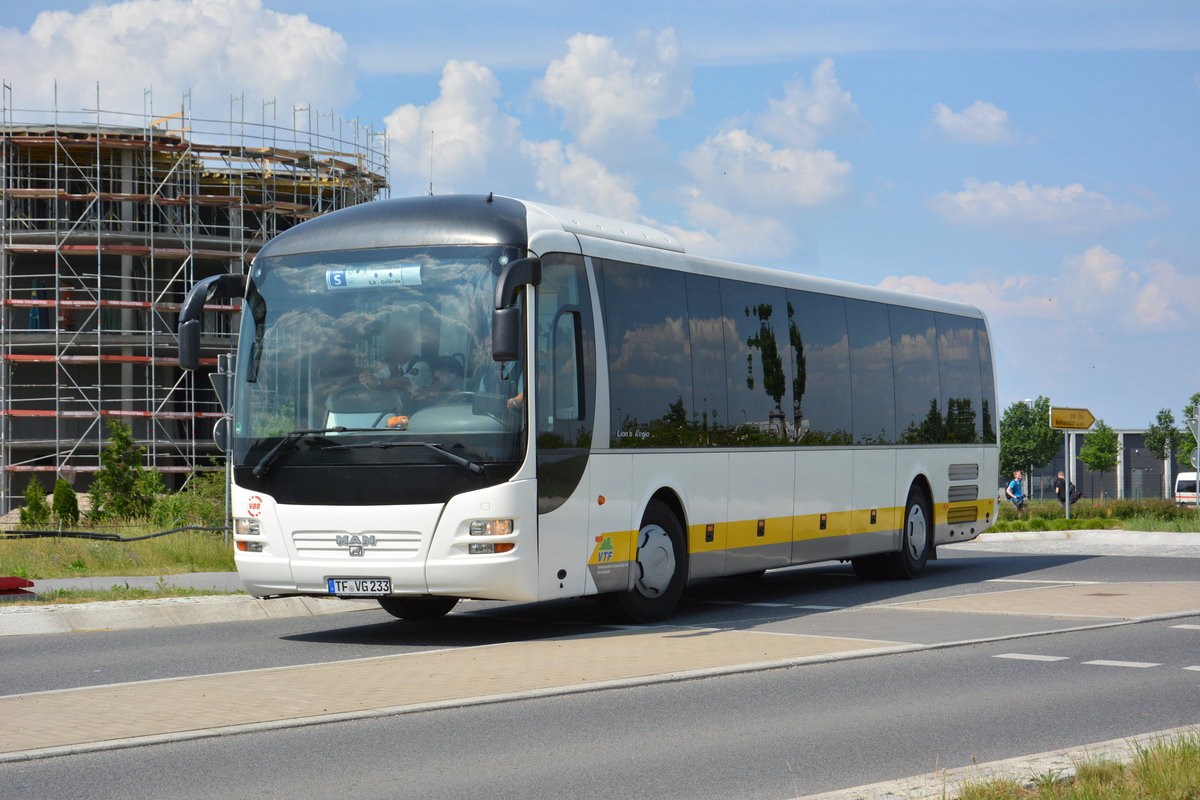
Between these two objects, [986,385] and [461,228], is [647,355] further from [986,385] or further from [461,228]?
[986,385]

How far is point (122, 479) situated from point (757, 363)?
33.0 meters

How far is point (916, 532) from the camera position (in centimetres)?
1966

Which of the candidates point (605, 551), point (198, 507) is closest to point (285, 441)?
point (605, 551)

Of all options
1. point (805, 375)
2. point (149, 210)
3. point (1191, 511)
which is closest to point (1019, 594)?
point (805, 375)

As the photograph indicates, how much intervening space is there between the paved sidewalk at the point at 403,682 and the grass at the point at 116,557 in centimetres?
951

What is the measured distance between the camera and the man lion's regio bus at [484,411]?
12023mm

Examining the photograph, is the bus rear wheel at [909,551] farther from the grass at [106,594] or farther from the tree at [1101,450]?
the tree at [1101,450]

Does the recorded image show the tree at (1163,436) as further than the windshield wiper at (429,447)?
Yes

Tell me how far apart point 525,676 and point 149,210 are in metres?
47.7

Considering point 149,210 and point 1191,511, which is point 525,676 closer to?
point 1191,511

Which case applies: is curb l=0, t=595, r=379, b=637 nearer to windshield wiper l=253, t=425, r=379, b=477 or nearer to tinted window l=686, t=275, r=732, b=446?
windshield wiper l=253, t=425, r=379, b=477

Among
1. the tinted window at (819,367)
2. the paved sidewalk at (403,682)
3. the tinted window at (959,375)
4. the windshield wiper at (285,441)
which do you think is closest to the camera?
the paved sidewalk at (403,682)

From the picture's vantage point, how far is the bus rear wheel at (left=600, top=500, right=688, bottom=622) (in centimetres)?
1373

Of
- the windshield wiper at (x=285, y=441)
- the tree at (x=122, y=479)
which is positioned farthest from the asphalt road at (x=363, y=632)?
the tree at (x=122, y=479)
